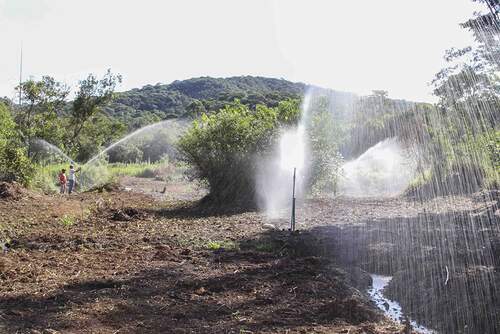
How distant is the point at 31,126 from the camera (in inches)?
921

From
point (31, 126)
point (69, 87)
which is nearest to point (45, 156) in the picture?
point (31, 126)

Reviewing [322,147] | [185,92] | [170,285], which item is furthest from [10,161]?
[185,92]

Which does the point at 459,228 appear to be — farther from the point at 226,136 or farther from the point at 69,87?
the point at 69,87

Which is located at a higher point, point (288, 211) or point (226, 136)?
point (226, 136)

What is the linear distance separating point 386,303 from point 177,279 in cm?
256

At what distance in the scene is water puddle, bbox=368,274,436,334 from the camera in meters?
5.44

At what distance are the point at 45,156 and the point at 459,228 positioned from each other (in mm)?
19885

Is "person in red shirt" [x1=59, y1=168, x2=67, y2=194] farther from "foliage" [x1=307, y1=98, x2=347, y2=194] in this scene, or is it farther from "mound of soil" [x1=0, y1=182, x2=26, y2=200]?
"foliage" [x1=307, y1=98, x2=347, y2=194]

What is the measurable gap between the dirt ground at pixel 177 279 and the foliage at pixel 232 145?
3.06 metres

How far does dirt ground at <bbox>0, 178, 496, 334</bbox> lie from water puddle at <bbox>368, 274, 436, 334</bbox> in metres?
0.17

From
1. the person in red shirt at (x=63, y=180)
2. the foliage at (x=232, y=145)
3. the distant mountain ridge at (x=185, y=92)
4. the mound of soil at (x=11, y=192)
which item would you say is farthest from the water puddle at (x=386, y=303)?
the distant mountain ridge at (x=185, y=92)

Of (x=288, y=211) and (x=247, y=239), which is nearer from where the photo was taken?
(x=247, y=239)

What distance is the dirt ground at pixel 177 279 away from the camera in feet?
15.6

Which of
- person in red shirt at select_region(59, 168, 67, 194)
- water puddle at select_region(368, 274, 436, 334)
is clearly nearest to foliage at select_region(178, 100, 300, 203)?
person in red shirt at select_region(59, 168, 67, 194)
